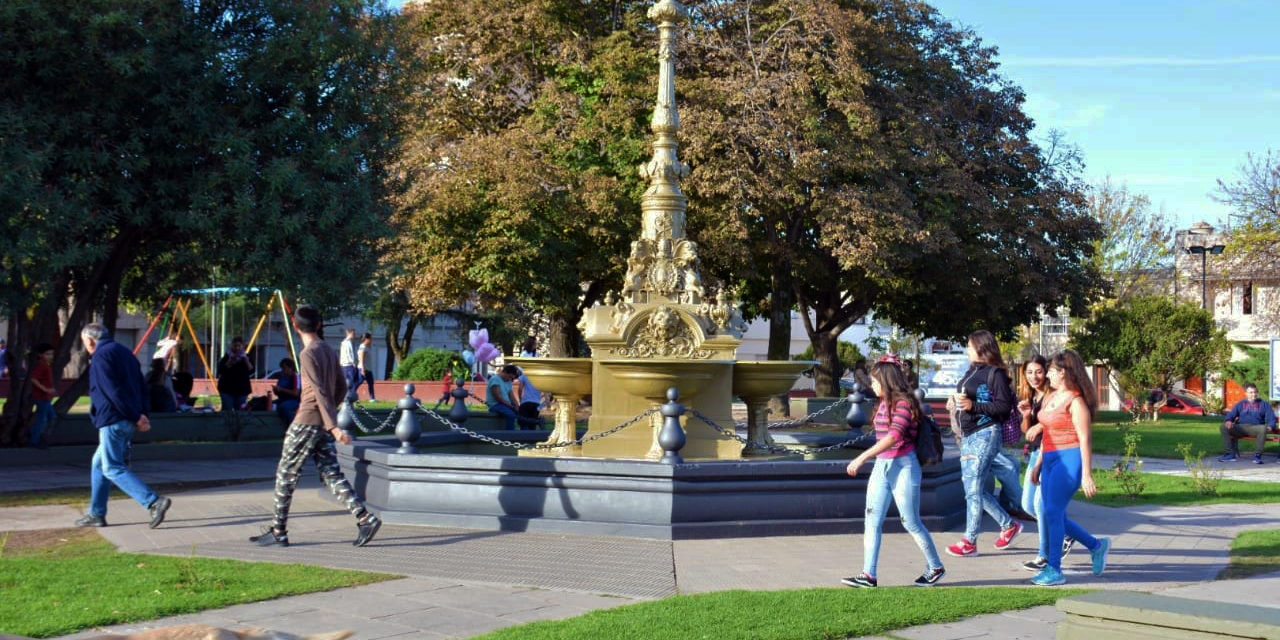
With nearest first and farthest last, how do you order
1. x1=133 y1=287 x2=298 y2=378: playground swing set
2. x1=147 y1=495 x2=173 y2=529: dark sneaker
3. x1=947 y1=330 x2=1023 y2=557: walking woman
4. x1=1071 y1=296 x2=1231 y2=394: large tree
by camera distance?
x1=947 y1=330 x2=1023 y2=557: walking woman, x1=147 y1=495 x2=173 y2=529: dark sneaker, x1=133 y1=287 x2=298 y2=378: playground swing set, x1=1071 y1=296 x2=1231 y2=394: large tree

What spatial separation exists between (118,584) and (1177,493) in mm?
11969

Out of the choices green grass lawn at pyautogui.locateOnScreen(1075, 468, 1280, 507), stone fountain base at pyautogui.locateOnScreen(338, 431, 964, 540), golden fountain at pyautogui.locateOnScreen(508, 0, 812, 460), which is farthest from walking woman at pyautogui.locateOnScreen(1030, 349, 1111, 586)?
green grass lawn at pyautogui.locateOnScreen(1075, 468, 1280, 507)

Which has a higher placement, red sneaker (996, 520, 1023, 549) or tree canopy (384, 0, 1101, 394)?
tree canopy (384, 0, 1101, 394)

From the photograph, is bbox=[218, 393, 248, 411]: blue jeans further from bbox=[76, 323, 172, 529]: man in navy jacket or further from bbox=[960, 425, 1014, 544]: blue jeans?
bbox=[960, 425, 1014, 544]: blue jeans

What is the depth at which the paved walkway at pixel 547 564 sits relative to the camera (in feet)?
22.4

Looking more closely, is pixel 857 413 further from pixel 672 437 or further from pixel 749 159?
pixel 749 159

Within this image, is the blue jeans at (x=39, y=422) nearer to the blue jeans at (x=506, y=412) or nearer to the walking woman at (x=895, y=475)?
the blue jeans at (x=506, y=412)

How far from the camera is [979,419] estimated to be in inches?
375

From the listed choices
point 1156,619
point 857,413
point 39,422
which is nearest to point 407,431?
point 857,413

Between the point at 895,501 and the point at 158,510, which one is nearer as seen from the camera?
the point at 895,501

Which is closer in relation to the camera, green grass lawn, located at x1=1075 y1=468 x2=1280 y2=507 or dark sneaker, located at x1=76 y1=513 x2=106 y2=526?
dark sneaker, located at x1=76 y1=513 x2=106 y2=526

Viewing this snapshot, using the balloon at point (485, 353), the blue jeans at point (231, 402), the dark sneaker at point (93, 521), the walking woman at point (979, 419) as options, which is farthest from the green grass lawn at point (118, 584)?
the balloon at point (485, 353)

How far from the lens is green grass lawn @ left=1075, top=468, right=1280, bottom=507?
45.1 ft

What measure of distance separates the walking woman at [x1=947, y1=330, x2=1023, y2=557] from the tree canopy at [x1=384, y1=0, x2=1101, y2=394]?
16528 mm
